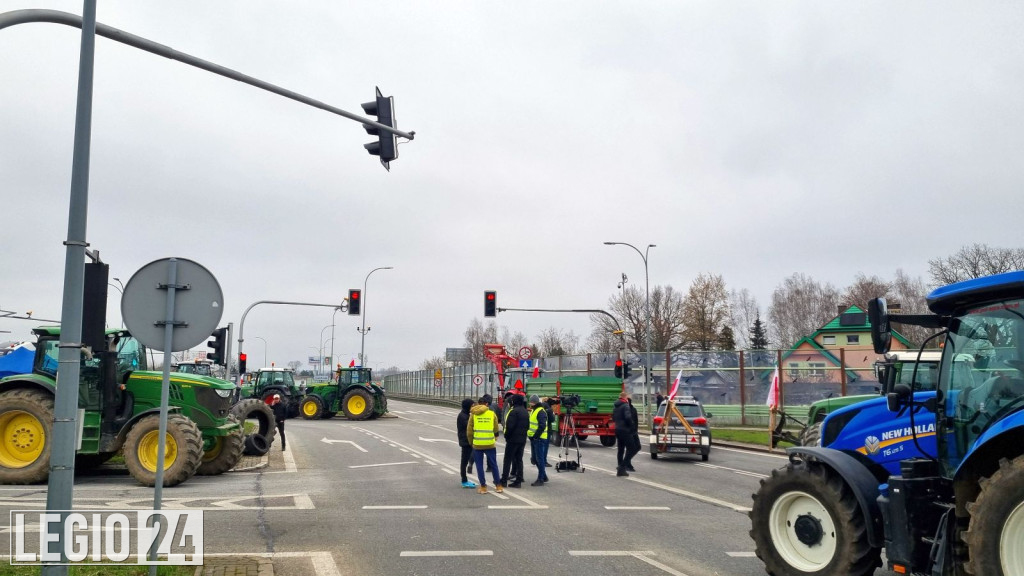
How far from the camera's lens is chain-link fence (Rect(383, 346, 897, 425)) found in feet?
101

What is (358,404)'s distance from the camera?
1517 inches

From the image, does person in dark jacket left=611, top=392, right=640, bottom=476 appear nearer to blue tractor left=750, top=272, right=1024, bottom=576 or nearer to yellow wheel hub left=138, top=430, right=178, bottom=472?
yellow wheel hub left=138, top=430, right=178, bottom=472

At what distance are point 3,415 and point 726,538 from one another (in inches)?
483

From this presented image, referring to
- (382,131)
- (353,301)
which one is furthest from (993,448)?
(353,301)

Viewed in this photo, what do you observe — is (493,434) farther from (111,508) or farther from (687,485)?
(111,508)

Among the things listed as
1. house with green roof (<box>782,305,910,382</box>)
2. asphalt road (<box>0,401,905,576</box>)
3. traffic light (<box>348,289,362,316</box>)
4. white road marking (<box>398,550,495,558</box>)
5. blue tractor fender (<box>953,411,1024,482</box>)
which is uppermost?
traffic light (<box>348,289,362,316</box>)

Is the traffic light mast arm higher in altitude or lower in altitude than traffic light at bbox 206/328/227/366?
higher

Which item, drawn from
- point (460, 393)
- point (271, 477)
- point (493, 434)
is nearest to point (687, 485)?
point (493, 434)

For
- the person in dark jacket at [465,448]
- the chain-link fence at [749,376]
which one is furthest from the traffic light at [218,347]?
the chain-link fence at [749,376]

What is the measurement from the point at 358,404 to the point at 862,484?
3365 centimetres

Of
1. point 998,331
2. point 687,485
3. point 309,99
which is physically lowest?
point 687,485

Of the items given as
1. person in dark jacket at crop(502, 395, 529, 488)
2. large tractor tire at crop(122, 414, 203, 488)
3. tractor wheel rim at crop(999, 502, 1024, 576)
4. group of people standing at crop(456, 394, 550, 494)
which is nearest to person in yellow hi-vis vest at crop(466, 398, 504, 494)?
group of people standing at crop(456, 394, 550, 494)

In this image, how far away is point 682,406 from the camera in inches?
845

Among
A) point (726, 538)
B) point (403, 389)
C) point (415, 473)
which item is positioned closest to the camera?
point (726, 538)
